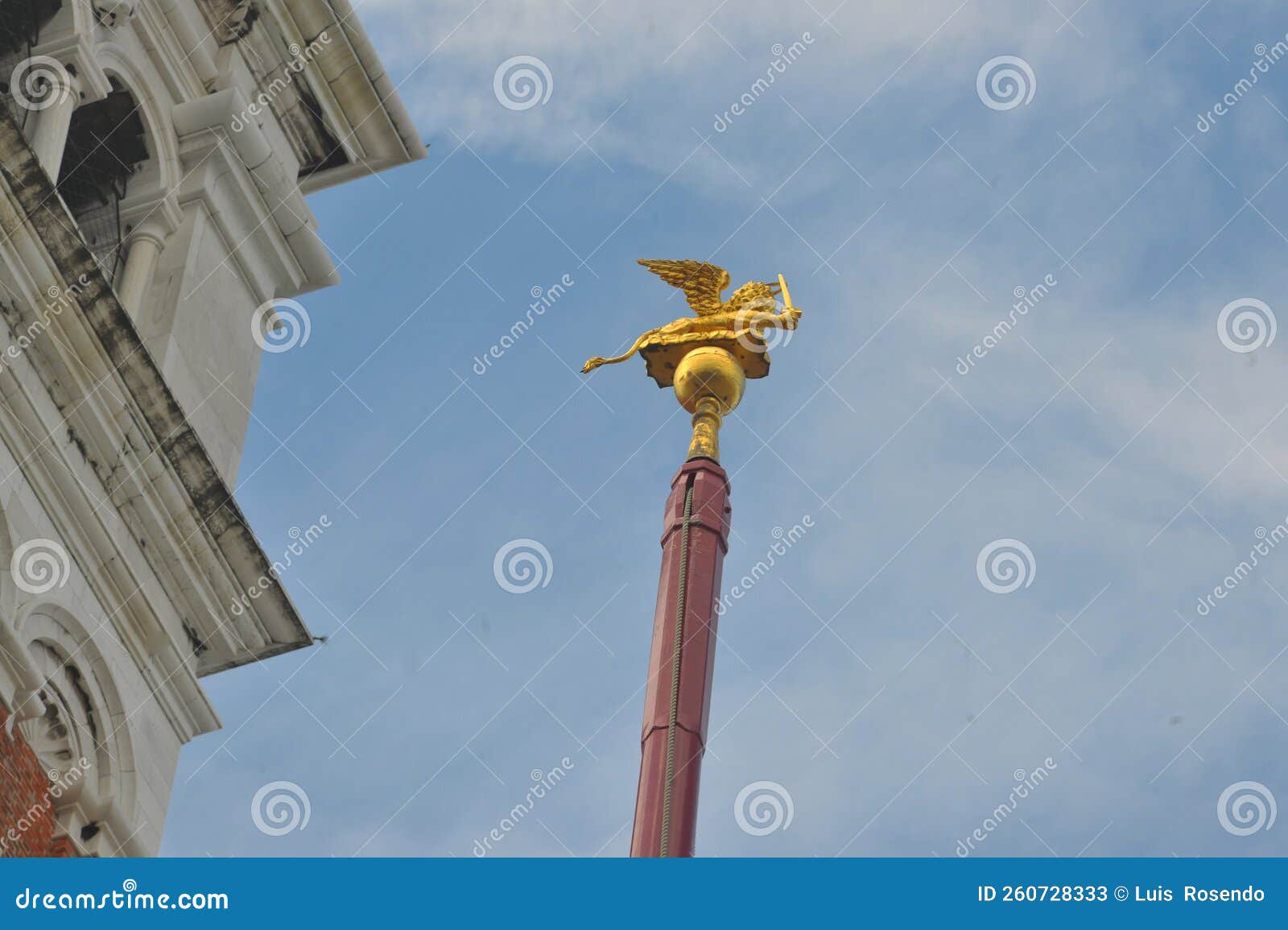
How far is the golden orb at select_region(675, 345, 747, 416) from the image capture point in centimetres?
2042

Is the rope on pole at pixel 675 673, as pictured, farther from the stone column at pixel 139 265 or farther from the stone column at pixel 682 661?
the stone column at pixel 139 265

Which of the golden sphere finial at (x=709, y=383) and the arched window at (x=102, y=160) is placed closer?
the golden sphere finial at (x=709, y=383)

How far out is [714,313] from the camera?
21219mm

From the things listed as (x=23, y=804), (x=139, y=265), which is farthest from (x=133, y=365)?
(x=23, y=804)

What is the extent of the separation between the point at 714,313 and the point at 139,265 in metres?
11.0

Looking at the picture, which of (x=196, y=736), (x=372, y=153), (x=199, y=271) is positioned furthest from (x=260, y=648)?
(x=372, y=153)

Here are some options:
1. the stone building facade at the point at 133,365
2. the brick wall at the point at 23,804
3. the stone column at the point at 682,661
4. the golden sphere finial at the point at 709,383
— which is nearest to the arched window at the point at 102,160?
the stone building facade at the point at 133,365

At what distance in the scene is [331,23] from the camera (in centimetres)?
3406

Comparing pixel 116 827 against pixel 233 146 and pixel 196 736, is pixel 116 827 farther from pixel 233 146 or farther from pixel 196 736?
pixel 233 146

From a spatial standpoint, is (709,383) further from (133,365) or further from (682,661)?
(133,365)

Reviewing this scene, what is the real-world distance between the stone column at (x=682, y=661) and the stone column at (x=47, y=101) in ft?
39.3

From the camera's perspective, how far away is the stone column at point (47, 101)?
29078mm

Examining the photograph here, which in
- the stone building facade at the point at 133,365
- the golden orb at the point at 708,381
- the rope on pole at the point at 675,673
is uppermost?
the stone building facade at the point at 133,365

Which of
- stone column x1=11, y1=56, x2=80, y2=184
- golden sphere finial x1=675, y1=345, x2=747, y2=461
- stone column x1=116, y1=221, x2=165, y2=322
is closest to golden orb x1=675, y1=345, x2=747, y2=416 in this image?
golden sphere finial x1=675, y1=345, x2=747, y2=461
